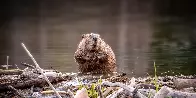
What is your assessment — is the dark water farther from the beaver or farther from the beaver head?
the beaver head

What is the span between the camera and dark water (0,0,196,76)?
704cm

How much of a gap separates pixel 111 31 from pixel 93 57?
12.3 metres

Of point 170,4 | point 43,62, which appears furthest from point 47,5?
point 43,62

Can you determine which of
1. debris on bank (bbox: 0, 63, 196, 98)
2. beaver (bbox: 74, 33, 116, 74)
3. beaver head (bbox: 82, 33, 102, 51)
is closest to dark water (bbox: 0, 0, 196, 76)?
beaver (bbox: 74, 33, 116, 74)

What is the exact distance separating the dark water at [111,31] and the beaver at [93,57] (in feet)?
0.57

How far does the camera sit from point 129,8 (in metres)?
34.8

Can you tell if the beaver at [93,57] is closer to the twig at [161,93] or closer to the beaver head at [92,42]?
the beaver head at [92,42]

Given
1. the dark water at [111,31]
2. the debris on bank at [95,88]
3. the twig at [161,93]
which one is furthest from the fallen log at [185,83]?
the dark water at [111,31]

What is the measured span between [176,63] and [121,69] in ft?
3.28

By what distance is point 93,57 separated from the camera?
19.1ft

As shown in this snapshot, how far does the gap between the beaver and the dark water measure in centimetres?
17

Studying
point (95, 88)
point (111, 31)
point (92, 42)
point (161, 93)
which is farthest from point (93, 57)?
point (111, 31)

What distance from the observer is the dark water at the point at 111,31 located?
7.04 metres

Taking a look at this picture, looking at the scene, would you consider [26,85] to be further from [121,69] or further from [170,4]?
[170,4]
